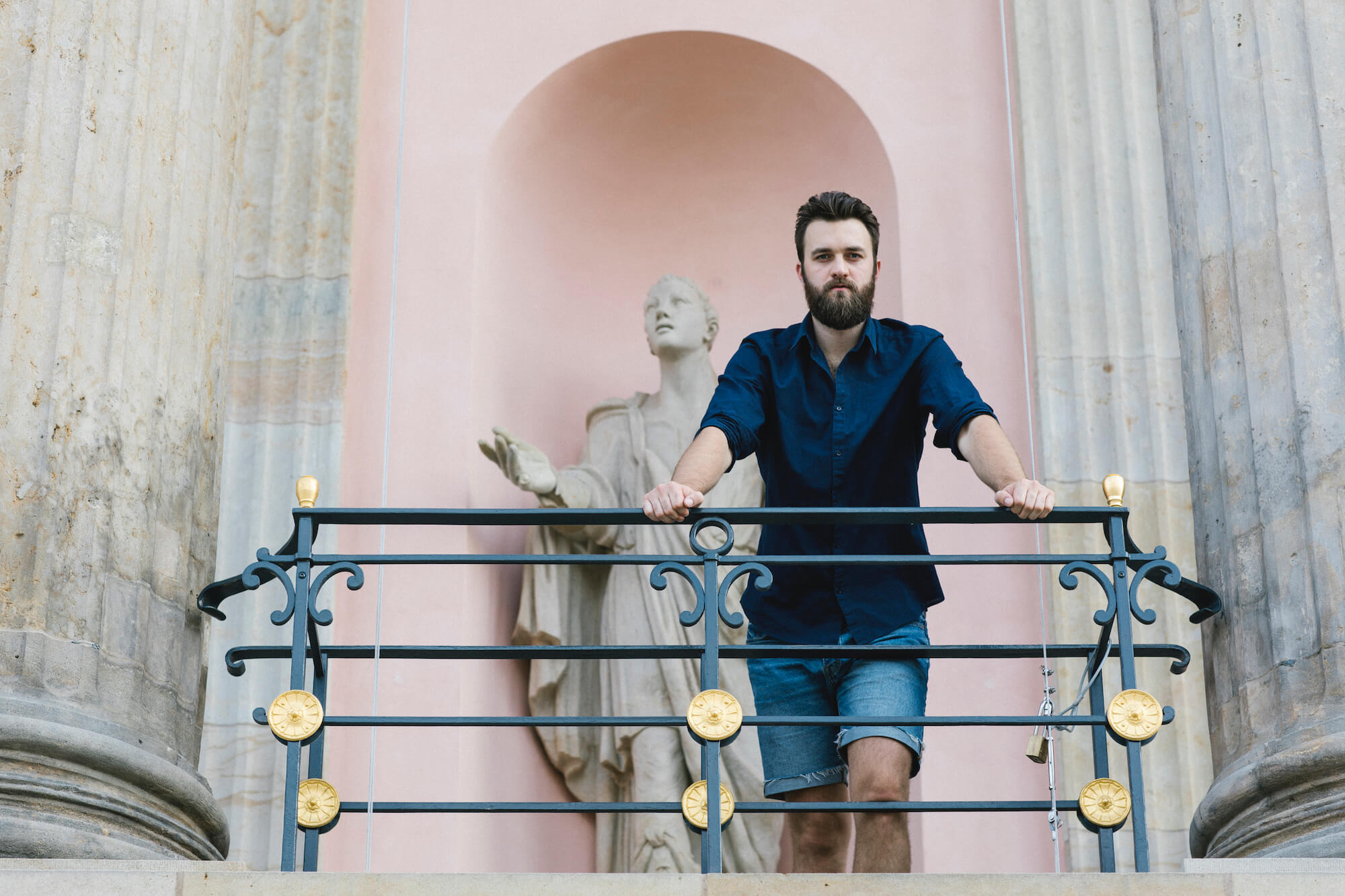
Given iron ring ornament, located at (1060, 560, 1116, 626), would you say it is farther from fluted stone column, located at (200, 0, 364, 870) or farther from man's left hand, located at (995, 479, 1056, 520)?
fluted stone column, located at (200, 0, 364, 870)

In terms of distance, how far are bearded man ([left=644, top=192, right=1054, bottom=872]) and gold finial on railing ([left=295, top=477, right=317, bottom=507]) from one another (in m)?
0.80

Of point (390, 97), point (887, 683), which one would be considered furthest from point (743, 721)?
point (390, 97)

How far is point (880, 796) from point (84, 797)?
1.72 meters

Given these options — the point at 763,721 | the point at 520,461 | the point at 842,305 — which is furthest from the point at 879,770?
the point at 520,461

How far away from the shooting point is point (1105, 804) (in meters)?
4.40

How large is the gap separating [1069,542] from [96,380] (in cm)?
347

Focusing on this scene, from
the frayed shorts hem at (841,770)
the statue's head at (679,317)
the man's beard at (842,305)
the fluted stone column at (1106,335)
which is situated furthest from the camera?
the statue's head at (679,317)

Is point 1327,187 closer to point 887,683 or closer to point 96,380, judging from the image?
point 887,683

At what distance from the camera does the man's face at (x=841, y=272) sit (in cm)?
500

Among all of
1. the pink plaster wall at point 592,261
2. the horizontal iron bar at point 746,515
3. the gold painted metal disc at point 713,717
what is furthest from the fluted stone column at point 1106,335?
the gold painted metal disc at point 713,717

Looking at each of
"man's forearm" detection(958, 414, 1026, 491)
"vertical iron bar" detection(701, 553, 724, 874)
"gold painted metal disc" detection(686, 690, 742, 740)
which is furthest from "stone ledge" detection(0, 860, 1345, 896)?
"man's forearm" detection(958, 414, 1026, 491)

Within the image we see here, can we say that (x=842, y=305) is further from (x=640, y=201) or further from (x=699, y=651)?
(x=640, y=201)

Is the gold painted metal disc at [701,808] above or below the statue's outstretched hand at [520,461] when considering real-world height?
below

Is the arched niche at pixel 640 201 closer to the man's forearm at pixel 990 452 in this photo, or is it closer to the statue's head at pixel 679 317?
the statue's head at pixel 679 317
